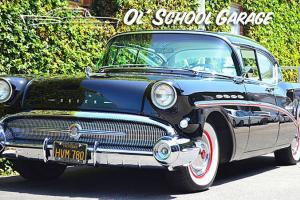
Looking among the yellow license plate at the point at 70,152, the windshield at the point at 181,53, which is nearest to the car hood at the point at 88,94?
the yellow license plate at the point at 70,152

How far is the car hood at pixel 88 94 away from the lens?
5387mm

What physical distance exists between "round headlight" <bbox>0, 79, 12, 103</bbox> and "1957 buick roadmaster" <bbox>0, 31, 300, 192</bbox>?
13 mm

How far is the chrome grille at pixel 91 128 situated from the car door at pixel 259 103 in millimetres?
1572

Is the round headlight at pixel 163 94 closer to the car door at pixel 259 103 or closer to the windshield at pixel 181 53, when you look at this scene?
the windshield at pixel 181 53

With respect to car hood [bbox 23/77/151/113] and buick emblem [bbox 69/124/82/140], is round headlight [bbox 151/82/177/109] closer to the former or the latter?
car hood [bbox 23/77/151/113]

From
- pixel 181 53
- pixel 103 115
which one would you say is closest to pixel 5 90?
pixel 103 115

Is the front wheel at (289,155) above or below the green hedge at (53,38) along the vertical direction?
below

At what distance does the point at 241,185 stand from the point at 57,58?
3196 millimetres

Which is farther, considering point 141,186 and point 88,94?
point 141,186

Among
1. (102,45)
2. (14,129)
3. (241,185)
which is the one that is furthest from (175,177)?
(102,45)

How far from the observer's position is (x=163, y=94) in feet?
17.5

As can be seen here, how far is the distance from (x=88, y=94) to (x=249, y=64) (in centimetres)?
241

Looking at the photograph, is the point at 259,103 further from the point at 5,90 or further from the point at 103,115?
the point at 5,90

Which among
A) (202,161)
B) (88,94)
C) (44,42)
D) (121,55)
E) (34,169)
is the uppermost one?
(44,42)
